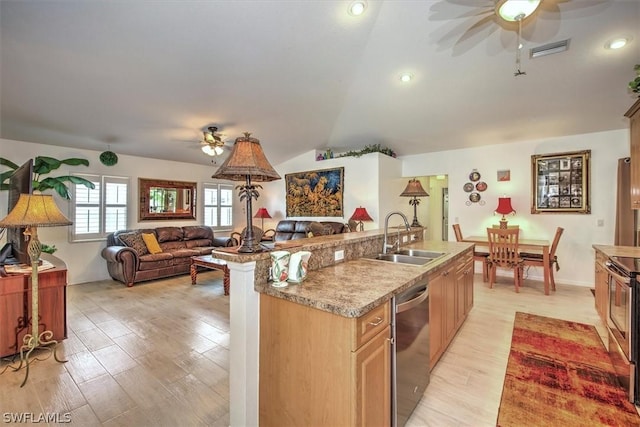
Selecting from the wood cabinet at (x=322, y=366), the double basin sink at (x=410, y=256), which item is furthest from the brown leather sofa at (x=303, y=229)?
the wood cabinet at (x=322, y=366)

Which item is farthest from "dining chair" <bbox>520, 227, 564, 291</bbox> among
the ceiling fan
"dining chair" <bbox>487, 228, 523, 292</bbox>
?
the ceiling fan

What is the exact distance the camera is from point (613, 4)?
2.43m

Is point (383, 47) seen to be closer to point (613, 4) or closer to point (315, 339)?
point (613, 4)

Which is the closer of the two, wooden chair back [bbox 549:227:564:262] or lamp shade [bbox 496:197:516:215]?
wooden chair back [bbox 549:227:564:262]

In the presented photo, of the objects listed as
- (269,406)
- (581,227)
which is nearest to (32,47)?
(269,406)

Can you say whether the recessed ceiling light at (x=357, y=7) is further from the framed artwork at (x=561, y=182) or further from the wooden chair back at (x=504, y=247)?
the framed artwork at (x=561, y=182)

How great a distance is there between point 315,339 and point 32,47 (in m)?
3.59

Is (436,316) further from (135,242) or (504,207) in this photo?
(135,242)

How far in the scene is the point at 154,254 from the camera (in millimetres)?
5215

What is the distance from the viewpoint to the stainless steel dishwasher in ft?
4.93

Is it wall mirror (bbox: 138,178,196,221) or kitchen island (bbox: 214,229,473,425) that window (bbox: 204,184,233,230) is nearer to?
wall mirror (bbox: 138,178,196,221)

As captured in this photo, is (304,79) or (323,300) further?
(304,79)

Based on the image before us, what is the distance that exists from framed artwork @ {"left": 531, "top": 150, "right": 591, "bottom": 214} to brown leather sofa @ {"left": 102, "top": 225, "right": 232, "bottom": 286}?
6066 millimetres

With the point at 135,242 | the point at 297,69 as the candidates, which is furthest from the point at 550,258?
the point at 135,242
